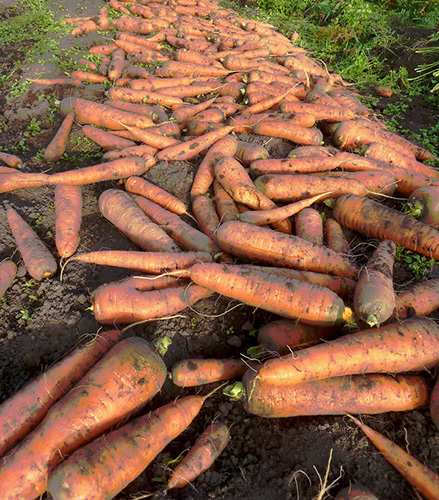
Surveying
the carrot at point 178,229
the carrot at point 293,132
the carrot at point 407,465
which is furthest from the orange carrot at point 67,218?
the carrot at point 407,465

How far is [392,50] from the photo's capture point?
7.72 meters

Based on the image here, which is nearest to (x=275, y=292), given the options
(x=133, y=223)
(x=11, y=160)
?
(x=133, y=223)

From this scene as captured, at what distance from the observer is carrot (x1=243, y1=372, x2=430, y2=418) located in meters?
2.46

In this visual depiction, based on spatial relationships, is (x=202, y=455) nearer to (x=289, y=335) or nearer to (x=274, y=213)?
(x=289, y=335)

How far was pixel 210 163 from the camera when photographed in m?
4.32

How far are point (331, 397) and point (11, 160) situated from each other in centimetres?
497

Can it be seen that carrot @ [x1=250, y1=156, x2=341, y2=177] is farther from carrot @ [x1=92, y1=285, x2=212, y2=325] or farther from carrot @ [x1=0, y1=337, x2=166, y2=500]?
carrot @ [x1=0, y1=337, x2=166, y2=500]

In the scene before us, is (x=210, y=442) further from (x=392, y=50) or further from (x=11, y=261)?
(x=392, y=50)

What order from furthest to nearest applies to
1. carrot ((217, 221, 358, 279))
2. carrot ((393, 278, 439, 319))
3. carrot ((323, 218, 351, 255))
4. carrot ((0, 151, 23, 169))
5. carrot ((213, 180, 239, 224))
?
carrot ((0, 151, 23, 169))
carrot ((213, 180, 239, 224))
carrot ((323, 218, 351, 255))
carrot ((217, 221, 358, 279))
carrot ((393, 278, 439, 319))

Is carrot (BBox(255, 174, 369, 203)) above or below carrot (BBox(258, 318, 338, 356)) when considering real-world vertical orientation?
above

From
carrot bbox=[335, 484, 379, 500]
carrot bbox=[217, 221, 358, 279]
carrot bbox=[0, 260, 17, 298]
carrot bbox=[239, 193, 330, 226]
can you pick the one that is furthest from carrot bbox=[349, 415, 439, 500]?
carrot bbox=[0, 260, 17, 298]

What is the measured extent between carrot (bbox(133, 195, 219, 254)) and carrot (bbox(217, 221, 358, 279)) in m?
0.20

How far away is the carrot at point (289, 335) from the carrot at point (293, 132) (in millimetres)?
2970

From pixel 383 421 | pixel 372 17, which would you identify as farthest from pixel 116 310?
pixel 372 17
